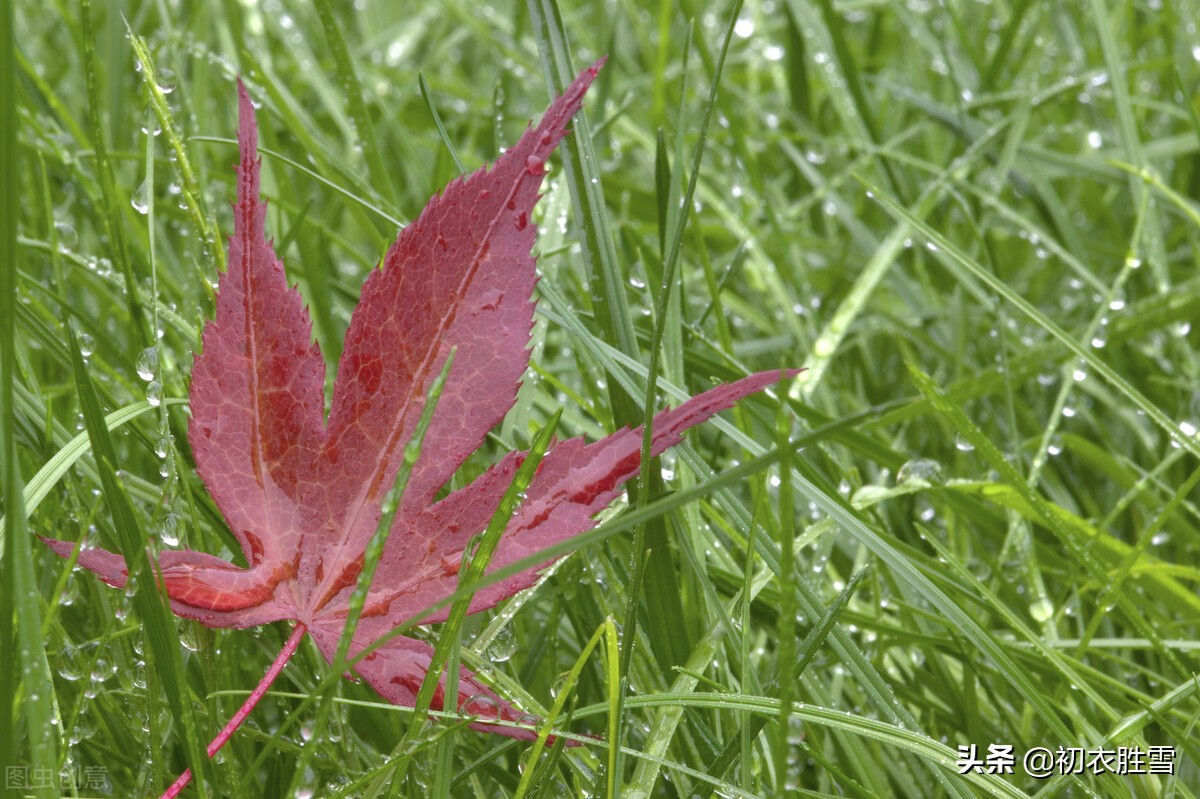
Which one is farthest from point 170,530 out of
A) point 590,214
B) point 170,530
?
point 590,214

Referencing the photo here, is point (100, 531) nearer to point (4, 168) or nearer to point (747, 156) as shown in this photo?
point (4, 168)

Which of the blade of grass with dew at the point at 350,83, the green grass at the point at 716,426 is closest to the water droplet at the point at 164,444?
the green grass at the point at 716,426

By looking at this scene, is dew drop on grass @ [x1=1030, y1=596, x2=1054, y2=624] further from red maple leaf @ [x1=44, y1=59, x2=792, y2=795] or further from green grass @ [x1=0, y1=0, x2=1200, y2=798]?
red maple leaf @ [x1=44, y1=59, x2=792, y2=795]

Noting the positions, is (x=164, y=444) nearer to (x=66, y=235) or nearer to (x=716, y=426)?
(x=716, y=426)

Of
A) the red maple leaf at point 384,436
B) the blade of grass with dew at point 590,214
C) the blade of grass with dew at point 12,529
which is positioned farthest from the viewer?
the blade of grass with dew at point 590,214

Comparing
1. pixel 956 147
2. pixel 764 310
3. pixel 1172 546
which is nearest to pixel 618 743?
pixel 1172 546

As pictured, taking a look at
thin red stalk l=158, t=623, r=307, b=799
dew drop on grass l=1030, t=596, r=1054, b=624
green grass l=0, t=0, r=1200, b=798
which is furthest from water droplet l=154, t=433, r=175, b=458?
dew drop on grass l=1030, t=596, r=1054, b=624

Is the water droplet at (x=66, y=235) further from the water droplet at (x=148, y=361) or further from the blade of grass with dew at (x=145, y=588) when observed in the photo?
the blade of grass with dew at (x=145, y=588)
